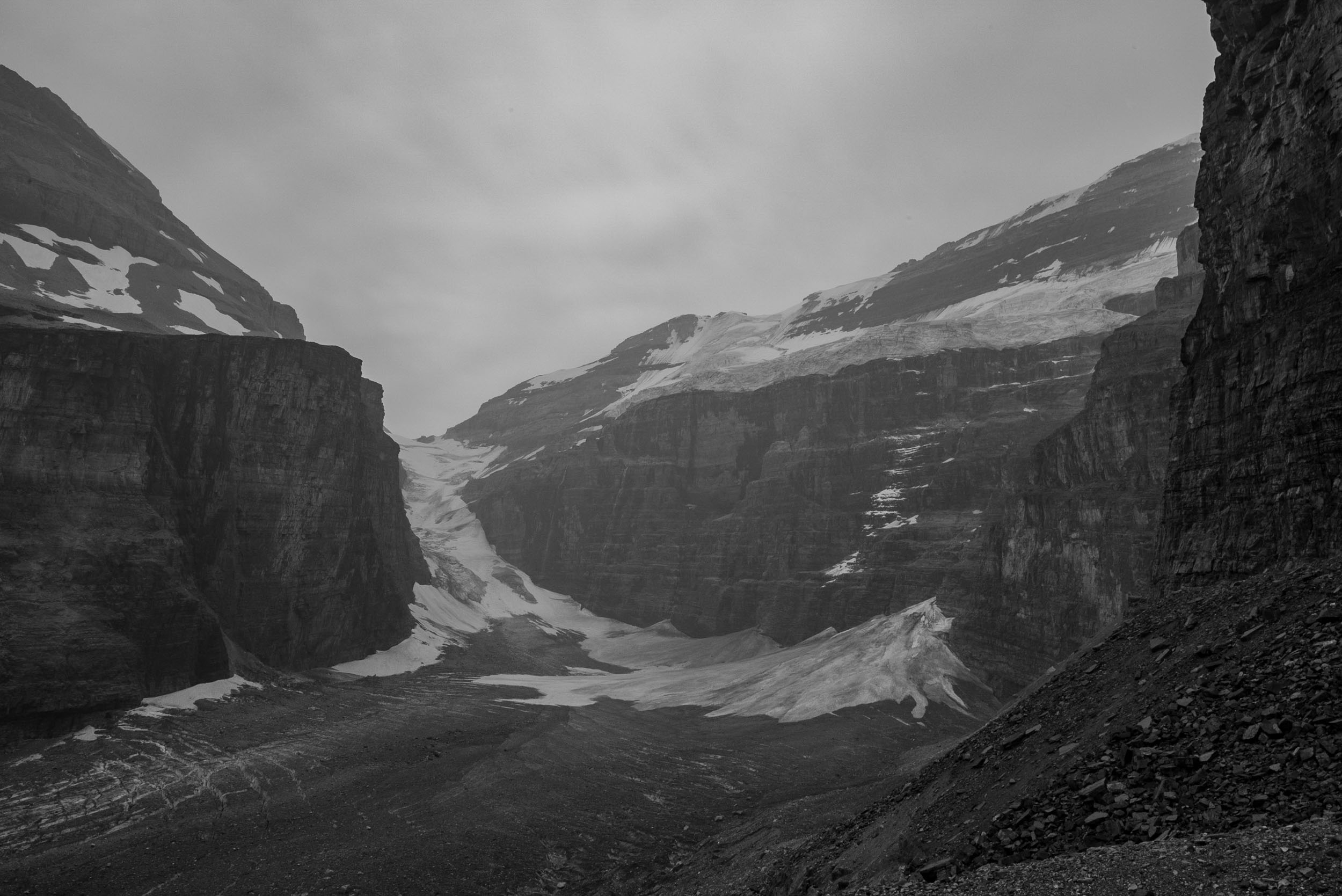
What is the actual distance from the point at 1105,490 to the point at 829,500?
69968mm

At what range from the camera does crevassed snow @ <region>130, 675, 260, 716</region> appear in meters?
69.2

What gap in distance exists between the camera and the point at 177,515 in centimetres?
8650

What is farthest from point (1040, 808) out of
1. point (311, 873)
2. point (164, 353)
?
point (164, 353)

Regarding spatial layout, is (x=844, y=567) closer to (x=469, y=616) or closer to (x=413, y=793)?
(x=469, y=616)

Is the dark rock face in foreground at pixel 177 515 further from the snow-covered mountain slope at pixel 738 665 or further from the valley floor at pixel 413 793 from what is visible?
the snow-covered mountain slope at pixel 738 665

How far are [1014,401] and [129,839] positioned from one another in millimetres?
134692

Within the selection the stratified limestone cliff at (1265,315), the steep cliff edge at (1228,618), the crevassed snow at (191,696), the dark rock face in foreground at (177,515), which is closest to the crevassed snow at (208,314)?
the dark rock face in foreground at (177,515)

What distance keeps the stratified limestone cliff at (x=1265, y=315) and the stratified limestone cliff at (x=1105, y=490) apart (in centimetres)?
4101

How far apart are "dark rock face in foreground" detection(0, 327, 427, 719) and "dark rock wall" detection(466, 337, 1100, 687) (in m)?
64.3

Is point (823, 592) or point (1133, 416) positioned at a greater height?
point (1133, 416)

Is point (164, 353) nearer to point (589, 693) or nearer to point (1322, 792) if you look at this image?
point (589, 693)

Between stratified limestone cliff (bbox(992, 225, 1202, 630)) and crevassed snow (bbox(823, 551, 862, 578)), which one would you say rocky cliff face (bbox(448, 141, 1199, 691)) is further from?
crevassed snow (bbox(823, 551, 862, 578))

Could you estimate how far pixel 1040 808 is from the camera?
19.6 metres

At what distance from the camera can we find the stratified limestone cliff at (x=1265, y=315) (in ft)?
98.6
